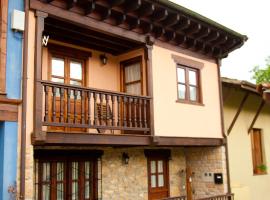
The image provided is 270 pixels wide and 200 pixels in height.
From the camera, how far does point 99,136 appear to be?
8.16m

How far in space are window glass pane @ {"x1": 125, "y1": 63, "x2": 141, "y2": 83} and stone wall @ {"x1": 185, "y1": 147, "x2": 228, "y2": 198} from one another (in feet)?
11.7

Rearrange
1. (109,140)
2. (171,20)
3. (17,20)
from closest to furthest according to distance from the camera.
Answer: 1. (17,20)
2. (109,140)
3. (171,20)

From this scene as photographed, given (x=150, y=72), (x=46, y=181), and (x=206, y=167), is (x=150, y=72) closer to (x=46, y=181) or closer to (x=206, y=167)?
(x=46, y=181)

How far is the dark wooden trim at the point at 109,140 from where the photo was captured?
7.32 metres

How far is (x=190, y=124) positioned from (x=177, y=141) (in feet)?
2.83

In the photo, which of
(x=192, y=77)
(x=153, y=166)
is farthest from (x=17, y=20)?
(x=153, y=166)

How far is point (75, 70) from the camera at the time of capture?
31.9 ft

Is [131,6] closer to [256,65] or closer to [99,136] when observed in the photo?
[99,136]

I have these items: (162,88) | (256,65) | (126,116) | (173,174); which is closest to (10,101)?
(126,116)

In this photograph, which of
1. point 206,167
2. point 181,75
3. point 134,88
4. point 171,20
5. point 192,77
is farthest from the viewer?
point 206,167

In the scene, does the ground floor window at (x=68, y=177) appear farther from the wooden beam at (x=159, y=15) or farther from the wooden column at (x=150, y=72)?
the wooden beam at (x=159, y=15)

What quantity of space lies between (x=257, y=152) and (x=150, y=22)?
844 centimetres

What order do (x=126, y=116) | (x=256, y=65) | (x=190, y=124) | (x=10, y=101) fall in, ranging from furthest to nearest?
1. (x=256, y=65)
2. (x=190, y=124)
3. (x=126, y=116)
4. (x=10, y=101)

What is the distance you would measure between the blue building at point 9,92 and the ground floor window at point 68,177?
200cm
